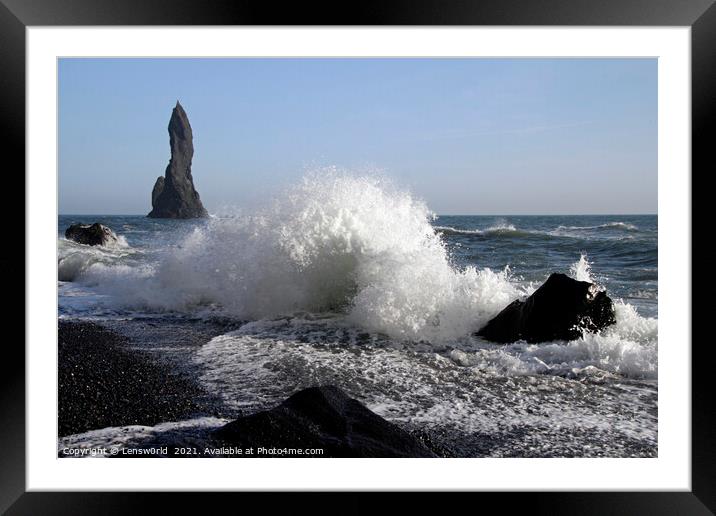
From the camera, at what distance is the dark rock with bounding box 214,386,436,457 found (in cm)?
229

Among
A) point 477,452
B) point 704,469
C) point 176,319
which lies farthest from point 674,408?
point 176,319

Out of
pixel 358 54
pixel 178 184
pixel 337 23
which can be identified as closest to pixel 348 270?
pixel 358 54

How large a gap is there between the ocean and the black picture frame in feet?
1.10

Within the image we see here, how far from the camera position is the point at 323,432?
7.69 feet

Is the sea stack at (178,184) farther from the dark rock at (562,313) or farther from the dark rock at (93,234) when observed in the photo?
the dark rock at (562,313)

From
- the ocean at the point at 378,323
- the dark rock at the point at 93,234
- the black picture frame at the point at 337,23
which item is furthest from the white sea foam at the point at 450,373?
the dark rock at the point at 93,234

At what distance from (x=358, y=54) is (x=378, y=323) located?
8.04ft

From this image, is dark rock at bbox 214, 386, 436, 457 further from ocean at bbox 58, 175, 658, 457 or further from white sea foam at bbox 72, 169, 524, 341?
white sea foam at bbox 72, 169, 524, 341

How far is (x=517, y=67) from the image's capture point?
357 cm

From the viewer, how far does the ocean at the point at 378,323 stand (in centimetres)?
275

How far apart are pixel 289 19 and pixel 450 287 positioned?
9.52 feet

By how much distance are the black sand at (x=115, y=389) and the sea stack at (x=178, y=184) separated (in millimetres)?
3661

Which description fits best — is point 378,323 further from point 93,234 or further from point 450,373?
point 93,234

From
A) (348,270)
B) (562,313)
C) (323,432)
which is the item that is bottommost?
(323,432)
